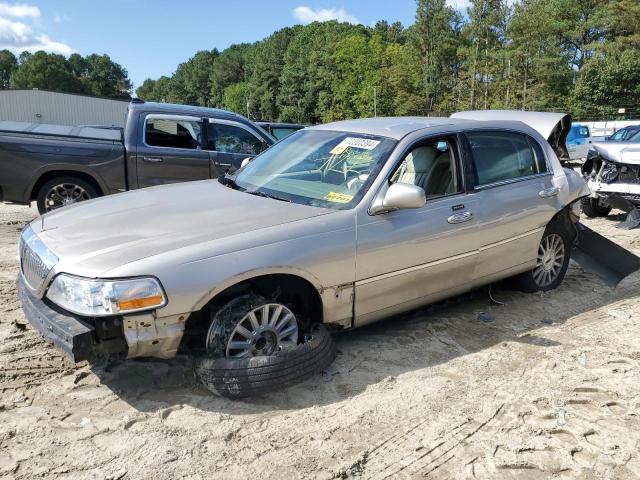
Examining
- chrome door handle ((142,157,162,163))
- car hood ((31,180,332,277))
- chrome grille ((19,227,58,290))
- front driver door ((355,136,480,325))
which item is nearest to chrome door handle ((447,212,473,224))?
front driver door ((355,136,480,325))

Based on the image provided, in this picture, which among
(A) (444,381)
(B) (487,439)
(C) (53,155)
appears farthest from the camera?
(C) (53,155)

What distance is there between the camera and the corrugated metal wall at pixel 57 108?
4556 centimetres

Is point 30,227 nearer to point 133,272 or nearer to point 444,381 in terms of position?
point 133,272

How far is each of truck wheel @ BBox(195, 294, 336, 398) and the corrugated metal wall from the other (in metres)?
46.2

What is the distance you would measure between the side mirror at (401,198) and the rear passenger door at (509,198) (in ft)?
3.07

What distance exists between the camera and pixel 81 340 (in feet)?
9.53

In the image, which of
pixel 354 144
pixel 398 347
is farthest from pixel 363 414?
pixel 354 144

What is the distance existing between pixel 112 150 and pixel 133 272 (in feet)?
17.4

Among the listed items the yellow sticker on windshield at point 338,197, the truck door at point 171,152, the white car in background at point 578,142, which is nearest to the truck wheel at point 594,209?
the truck door at point 171,152

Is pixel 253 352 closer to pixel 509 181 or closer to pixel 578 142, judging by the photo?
pixel 509 181

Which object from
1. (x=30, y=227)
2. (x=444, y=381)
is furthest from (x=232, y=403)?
(x=30, y=227)

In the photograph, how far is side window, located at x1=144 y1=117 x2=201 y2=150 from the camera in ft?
26.3

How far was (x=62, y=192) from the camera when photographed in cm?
762

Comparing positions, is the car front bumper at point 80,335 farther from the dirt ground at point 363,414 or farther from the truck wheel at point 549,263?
the truck wheel at point 549,263
